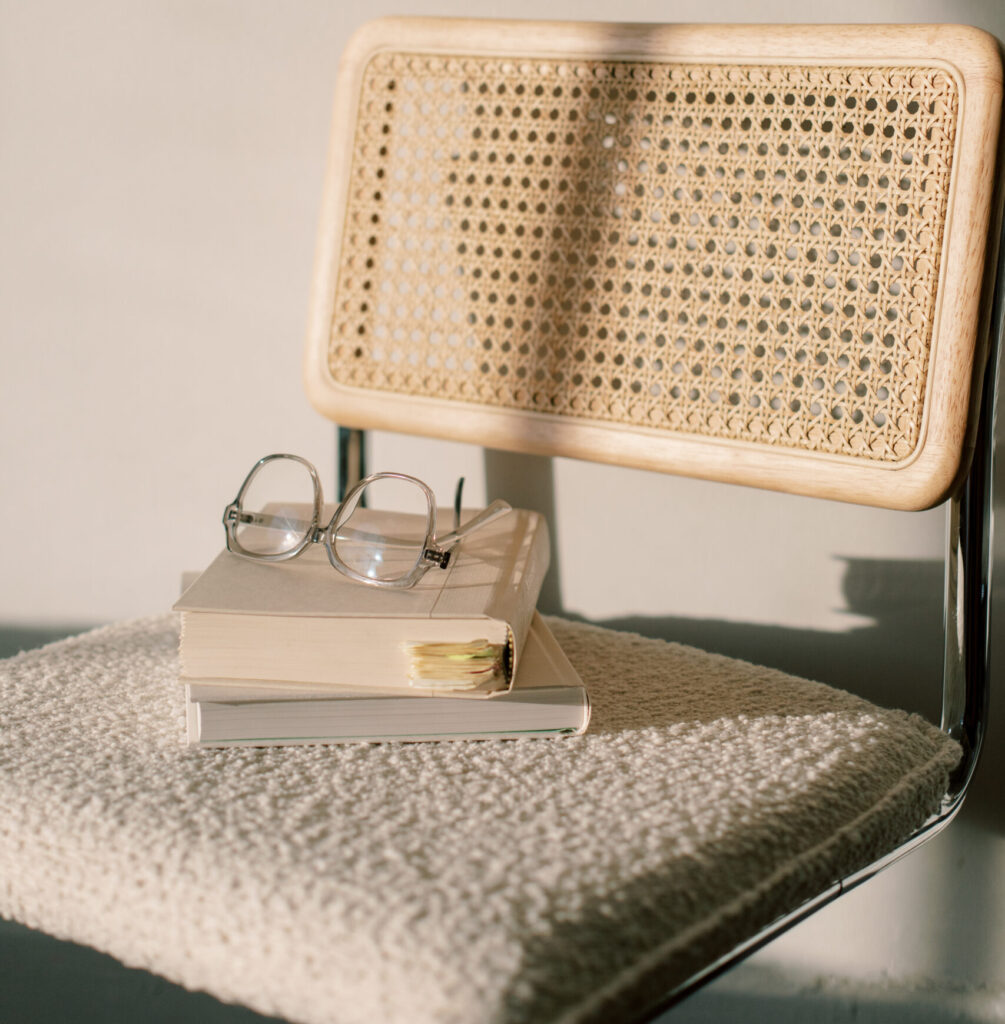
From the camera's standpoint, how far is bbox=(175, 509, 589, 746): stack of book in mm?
440

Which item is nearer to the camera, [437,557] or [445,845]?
[445,845]

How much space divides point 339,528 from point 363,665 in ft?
0.35

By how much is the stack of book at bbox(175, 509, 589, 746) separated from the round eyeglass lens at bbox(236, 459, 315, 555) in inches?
2.0

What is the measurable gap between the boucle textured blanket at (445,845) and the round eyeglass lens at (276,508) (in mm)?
100

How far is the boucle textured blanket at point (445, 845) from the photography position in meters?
0.32

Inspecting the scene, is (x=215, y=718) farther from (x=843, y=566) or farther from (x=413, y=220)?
(x=843, y=566)

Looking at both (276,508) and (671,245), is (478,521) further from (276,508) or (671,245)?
(671,245)

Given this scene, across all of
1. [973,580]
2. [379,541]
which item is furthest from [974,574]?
[379,541]

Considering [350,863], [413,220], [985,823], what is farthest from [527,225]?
[985,823]

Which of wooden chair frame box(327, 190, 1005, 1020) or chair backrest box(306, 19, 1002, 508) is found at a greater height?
chair backrest box(306, 19, 1002, 508)

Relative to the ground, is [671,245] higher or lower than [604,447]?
higher

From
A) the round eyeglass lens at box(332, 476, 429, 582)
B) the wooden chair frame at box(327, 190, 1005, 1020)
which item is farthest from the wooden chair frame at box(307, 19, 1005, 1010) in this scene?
the round eyeglass lens at box(332, 476, 429, 582)

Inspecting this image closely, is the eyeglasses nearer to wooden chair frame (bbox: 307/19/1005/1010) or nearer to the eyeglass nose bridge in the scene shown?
the eyeglass nose bridge

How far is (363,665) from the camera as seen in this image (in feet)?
1.46
